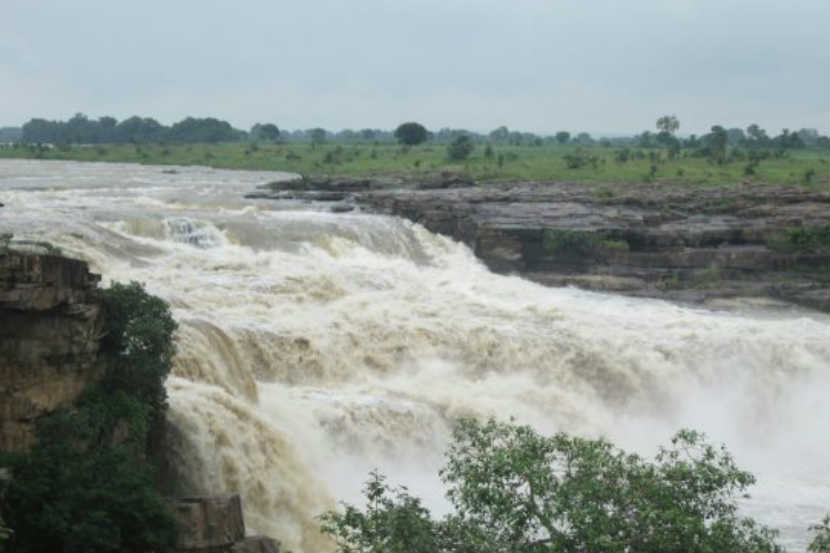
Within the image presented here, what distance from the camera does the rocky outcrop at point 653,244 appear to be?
32281mm

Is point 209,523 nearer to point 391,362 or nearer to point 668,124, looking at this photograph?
point 391,362

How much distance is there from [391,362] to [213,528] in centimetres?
947

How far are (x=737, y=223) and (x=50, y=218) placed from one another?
2170cm

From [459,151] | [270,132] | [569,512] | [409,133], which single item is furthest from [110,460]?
[270,132]

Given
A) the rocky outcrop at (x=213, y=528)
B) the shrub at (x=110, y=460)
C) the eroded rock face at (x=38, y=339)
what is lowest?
the rocky outcrop at (x=213, y=528)

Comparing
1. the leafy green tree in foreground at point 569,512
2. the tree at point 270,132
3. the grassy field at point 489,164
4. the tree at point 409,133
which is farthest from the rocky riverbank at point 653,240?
the tree at point 270,132

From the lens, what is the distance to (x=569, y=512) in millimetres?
10250

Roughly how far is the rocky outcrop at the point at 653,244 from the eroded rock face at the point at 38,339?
2001 centimetres

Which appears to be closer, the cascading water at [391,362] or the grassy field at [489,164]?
the cascading water at [391,362]

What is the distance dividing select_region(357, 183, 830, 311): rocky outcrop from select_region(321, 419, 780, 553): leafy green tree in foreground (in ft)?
67.7

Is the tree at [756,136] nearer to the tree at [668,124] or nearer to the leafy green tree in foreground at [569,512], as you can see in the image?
the tree at [668,124]

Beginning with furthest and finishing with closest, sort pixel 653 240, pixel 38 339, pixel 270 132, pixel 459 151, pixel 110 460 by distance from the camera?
1. pixel 270 132
2. pixel 459 151
3. pixel 653 240
4. pixel 38 339
5. pixel 110 460

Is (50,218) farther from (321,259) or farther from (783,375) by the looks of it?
(783,375)

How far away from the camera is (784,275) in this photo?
33312mm
